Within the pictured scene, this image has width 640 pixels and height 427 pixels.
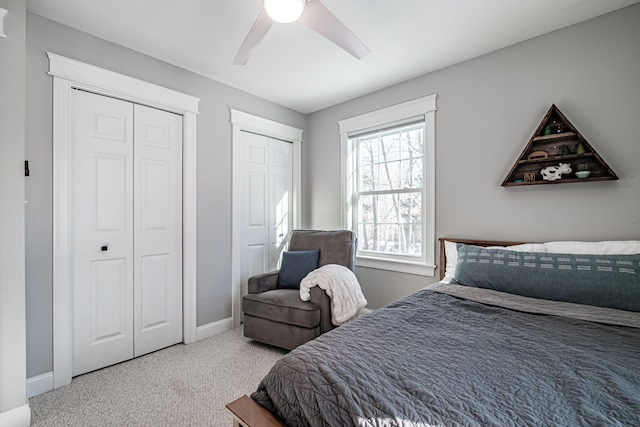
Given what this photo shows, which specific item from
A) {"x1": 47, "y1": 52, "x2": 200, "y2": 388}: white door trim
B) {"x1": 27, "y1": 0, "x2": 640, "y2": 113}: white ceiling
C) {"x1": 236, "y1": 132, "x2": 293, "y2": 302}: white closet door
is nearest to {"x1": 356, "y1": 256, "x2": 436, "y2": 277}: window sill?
{"x1": 236, "y1": 132, "x2": 293, "y2": 302}: white closet door

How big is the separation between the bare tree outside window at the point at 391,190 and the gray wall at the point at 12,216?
289 cm

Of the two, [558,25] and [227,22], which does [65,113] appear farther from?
[558,25]

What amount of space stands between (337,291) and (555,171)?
1.88 metres

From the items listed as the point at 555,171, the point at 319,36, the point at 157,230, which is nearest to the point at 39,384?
the point at 157,230

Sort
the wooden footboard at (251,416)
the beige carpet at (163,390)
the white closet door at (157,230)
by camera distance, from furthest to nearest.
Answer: the white closet door at (157,230)
the beige carpet at (163,390)
the wooden footboard at (251,416)

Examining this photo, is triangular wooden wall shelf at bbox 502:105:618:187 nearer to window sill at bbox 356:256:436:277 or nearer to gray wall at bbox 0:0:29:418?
window sill at bbox 356:256:436:277

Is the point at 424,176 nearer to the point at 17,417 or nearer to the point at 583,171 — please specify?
the point at 583,171

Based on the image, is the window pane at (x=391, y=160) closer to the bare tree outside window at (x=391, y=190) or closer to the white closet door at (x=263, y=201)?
the bare tree outside window at (x=391, y=190)

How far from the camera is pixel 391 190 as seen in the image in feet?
10.7

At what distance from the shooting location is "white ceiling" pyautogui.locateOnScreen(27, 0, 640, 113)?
196 cm

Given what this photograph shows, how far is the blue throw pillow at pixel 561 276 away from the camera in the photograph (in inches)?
61.6

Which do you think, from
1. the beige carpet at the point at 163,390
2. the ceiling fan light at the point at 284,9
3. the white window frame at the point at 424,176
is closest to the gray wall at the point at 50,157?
the beige carpet at the point at 163,390

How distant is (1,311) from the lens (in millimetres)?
1638

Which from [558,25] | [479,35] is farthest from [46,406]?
[558,25]
